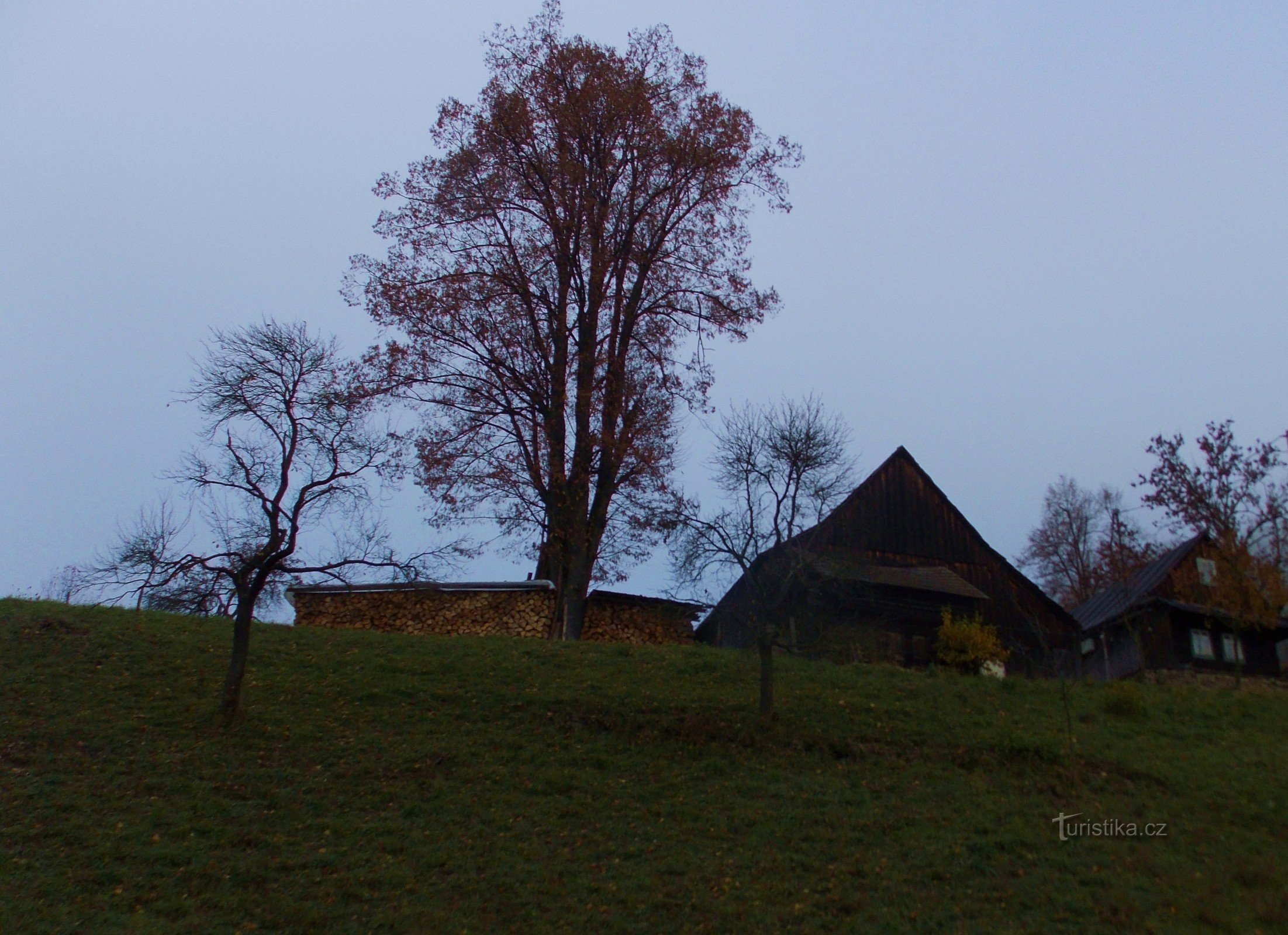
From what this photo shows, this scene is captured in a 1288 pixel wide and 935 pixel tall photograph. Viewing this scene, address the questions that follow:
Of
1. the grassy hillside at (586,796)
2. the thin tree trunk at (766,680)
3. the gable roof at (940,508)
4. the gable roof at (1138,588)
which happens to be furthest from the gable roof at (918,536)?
the thin tree trunk at (766,680)

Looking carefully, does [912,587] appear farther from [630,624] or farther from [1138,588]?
[1138,588]

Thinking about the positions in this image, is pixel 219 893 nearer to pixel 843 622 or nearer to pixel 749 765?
pixel 749 765

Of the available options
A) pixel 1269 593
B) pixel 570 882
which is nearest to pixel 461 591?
pixel 570 882

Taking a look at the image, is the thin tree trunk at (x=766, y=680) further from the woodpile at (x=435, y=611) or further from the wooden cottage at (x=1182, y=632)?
the wooden cottage at (x=1182, y=632)

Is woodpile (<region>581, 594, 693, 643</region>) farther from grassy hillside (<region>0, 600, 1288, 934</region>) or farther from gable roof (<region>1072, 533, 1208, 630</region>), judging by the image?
gable roof (<region>1072, 533, 1208, 630</region>)

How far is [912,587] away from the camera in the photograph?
2598 cm

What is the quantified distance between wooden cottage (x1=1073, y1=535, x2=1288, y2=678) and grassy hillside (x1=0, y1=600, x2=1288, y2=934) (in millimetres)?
Answer: 14085

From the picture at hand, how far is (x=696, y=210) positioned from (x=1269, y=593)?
58.5ft

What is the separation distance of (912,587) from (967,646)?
7.06 feet

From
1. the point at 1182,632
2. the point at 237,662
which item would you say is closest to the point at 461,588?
the point at 237,662

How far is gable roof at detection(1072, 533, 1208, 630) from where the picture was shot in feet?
107

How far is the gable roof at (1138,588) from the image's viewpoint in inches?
1287

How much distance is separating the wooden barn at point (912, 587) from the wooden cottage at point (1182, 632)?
14.4ft

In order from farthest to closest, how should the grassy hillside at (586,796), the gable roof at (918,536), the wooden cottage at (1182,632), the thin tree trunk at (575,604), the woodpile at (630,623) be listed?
the wooden cottage at (1182,632) → the gable roof at (918,536) → the woodpile at (630,623) → the thin tree trunk at (575,604) → the grassy hillside at (586,796)
